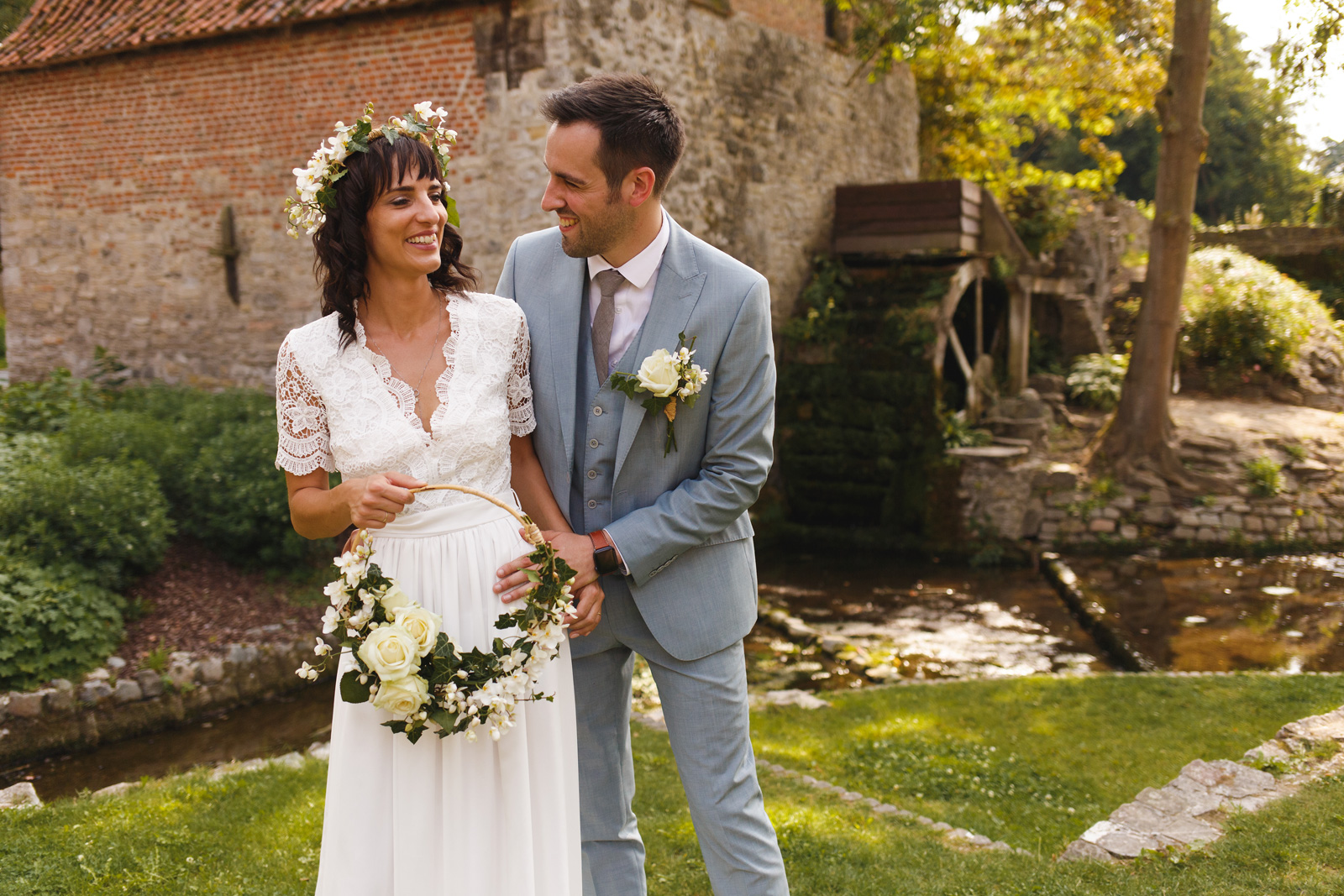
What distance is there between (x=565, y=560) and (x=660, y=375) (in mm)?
473

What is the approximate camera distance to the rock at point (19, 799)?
4.03 meters

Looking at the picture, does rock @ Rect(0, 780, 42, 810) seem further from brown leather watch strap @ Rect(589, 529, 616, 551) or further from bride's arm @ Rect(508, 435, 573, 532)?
brown leather watch strap @ Rect(589, 529, 616, 551)

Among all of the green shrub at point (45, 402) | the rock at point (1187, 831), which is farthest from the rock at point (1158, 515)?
the green shrub at point (45, 402)

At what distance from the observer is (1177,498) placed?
415 inches

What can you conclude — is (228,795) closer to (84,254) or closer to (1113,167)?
(84,254)

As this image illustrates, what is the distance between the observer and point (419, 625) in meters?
2.05

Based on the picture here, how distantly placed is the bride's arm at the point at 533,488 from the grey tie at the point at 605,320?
0.87 feet

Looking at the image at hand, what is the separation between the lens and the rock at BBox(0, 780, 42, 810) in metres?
4.03

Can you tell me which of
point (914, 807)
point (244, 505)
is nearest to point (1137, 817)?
point (914, 807)

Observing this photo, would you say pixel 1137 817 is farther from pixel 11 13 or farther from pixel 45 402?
pixel 11 13

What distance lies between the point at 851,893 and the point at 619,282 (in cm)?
214

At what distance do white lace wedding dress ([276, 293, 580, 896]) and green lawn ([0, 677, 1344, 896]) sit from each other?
51.2 inches

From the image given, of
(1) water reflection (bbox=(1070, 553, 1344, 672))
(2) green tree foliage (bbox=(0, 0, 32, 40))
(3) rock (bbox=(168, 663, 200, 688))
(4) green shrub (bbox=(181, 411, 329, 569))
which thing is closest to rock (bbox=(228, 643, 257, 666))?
(3) rock (bbox=(168, 663, 200, 688))

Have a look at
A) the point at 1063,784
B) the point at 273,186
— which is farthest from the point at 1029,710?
the point at 273,186
